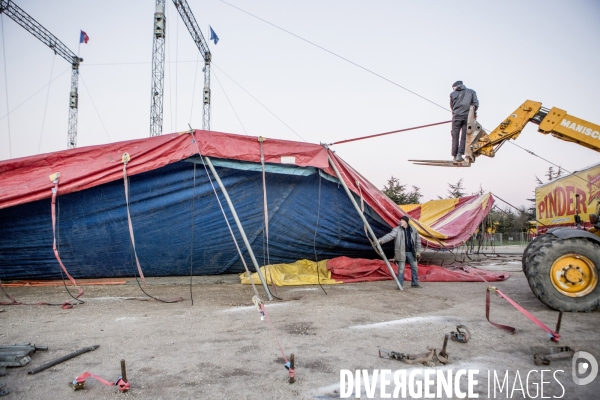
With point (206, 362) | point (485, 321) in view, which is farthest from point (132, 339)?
point (485, 321)

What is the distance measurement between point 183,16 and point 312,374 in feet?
82.0

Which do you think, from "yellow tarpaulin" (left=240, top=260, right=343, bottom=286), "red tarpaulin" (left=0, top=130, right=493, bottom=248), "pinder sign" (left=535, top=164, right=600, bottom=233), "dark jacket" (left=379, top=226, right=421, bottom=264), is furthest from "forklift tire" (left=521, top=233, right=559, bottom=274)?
"red tarpaulin" (left=0, top=130, right=493, bottom=248)

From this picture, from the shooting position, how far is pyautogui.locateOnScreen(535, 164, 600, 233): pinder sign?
19.0 ft

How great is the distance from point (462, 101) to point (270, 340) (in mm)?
4829

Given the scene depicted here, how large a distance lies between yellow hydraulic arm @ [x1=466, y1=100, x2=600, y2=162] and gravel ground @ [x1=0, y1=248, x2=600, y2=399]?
2.44 meters

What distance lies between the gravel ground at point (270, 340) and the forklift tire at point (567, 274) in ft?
0.70

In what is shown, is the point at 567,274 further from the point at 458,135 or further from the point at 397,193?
the point at 397,193

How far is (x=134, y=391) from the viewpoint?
2250 millimetres

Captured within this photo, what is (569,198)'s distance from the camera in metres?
6.73

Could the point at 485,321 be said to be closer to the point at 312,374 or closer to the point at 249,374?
the point at 312,374

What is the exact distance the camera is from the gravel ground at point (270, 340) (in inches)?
90.7

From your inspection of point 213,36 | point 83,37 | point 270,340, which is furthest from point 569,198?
point 83,37

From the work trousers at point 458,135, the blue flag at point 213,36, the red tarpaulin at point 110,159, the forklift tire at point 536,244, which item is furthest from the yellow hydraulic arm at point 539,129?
the blue flag at point 213,36

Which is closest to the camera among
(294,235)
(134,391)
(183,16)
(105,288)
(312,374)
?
(134,391)
